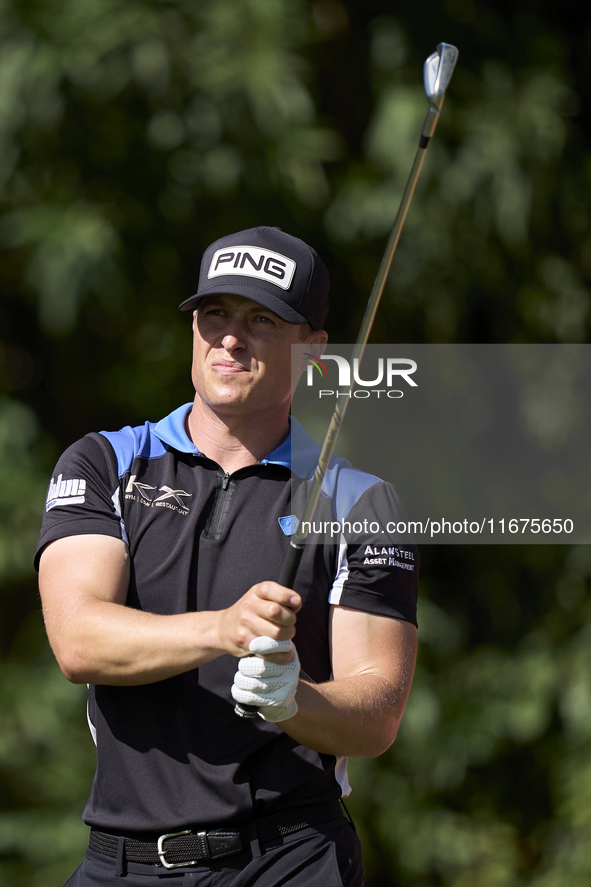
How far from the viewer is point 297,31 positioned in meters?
3.84

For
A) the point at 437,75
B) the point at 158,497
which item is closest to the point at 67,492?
the point at 158,497

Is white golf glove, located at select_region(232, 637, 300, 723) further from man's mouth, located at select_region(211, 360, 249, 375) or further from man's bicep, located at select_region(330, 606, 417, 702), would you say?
man's mouth, located at select_region(211, 360, 249, 375)

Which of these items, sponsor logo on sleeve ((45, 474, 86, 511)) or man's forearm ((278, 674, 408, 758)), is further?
sponsor logo on sleeve ((45, 474, 86, 511))

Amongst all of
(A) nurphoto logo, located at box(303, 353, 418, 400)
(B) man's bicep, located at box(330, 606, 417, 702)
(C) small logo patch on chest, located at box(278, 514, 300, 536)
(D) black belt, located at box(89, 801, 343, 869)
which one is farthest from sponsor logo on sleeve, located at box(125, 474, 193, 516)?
(A) nurphoto logo, located at box(303, 353, 418, 400)

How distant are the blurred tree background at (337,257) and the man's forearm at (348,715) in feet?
7.81

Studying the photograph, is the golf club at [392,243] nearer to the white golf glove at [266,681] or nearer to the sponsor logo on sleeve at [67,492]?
the white golf glove at [266,681]

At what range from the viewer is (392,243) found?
4.05ft

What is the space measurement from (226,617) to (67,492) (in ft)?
1.41

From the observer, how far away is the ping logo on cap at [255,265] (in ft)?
5.41

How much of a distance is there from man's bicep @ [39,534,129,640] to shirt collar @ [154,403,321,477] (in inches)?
8.8

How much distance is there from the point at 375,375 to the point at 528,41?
1561mm

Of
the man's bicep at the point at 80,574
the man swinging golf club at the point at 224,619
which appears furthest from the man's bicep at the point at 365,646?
the man's bicep at the point at 80,574

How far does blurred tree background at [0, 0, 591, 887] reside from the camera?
373 centimetres

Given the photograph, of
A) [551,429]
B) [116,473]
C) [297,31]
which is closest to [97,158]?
[297,31]
